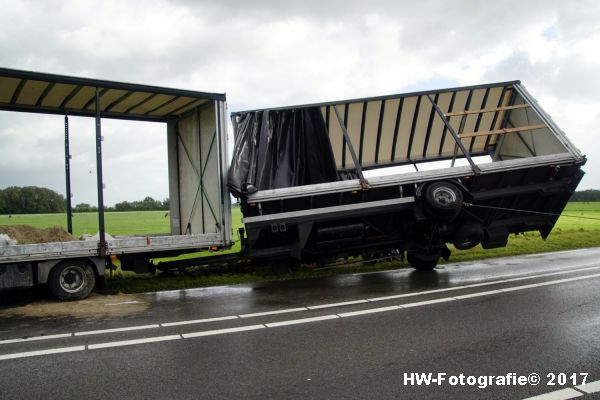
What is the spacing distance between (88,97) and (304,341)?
6571 millimetres

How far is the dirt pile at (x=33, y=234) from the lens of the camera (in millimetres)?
7938

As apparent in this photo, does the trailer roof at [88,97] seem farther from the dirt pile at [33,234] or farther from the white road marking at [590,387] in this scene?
the white road marking at [590,387]

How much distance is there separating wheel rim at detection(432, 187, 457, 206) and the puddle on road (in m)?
5.12

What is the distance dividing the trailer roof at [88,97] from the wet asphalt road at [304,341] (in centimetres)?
343

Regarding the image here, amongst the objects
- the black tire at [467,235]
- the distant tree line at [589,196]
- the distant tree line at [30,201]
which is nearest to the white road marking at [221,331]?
the black tire at [467,235]

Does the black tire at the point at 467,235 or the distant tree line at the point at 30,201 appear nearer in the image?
the black tire at the point at 467,235

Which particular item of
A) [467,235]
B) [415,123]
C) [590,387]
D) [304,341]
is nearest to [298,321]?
[304,341]

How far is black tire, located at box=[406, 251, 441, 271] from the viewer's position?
33.7 ft

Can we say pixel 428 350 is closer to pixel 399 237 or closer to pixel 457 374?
pixel 457 374

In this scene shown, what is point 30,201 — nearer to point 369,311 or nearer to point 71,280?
point 71,280

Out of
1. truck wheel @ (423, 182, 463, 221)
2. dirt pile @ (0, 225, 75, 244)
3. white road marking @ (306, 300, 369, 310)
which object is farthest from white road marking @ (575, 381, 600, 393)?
dirt pile @ (0, 225, 75, 244)

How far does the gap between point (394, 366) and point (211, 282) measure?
5480 millimetres

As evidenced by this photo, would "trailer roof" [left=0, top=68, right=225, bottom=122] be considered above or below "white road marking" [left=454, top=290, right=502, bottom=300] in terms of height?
above

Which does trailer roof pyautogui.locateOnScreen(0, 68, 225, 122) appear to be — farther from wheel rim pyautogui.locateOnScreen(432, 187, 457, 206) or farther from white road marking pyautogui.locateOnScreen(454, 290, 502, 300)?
white road marking pyautogui.locateOnScreen(454, 290, 502, 300)
